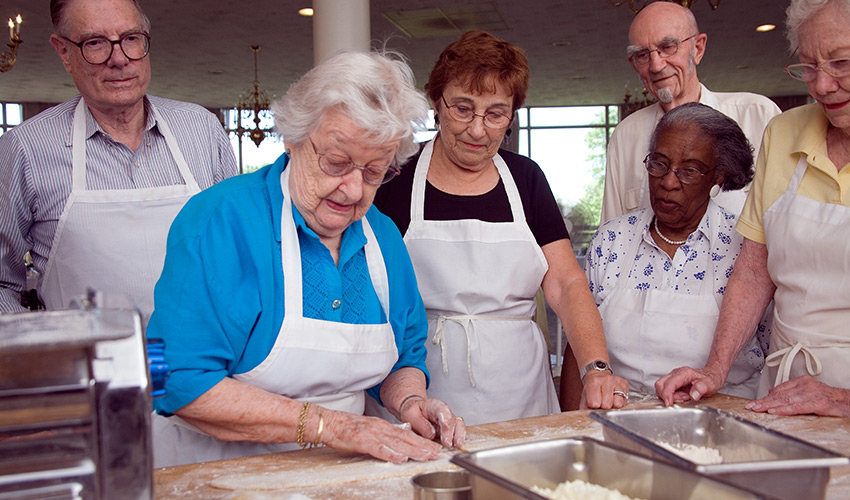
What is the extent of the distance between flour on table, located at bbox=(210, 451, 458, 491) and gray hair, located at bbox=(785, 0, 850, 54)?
53.0 inches

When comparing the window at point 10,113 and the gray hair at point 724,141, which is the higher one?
the window at point 10,113

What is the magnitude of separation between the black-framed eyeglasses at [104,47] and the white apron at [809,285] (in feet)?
6.00

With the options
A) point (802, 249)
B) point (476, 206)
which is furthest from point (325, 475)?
point (802, 249)

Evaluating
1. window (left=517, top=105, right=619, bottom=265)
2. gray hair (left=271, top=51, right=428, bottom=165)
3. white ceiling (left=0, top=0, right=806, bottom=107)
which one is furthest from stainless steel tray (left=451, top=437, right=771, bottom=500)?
window (left=517, top=105, right=619, bottom=265)

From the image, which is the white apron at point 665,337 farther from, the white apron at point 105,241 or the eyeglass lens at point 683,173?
the white apron at point 105,241

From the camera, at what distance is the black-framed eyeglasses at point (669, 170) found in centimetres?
215

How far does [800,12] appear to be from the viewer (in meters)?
1.73

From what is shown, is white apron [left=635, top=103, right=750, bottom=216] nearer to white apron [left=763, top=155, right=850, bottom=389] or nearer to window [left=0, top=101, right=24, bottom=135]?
white apron [left=763, top=155, right=850, bottom=389]

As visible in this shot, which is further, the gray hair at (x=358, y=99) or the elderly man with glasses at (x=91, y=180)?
the elderly man with glasses at (x=91, y=180)

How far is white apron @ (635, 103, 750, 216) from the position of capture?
2.48 m

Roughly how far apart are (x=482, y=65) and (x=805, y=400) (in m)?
1.17

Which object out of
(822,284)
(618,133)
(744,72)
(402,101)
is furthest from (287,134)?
(744,72)

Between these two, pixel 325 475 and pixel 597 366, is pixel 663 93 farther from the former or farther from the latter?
pixel 325 475

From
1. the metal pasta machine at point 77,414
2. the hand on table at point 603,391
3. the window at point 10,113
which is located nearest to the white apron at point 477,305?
the hand on table at point 603,391
